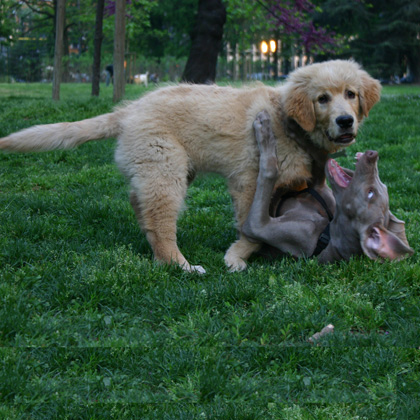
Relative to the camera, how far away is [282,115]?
4.52m

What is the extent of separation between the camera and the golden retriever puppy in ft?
14.0

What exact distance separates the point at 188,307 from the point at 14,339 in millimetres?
1013

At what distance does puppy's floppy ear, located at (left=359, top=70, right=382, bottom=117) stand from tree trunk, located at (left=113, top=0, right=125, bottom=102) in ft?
25.5

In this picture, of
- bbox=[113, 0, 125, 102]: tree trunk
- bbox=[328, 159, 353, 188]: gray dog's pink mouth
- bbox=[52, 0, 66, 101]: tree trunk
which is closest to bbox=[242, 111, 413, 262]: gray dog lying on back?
bbox=[328, 159, 353, 188]: gray dog's pink mouth

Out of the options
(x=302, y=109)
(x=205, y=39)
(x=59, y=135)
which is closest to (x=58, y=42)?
(x=205, y=39)

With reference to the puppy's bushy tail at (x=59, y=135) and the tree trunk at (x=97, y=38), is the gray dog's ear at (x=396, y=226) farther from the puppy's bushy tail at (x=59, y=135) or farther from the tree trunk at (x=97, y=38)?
the tree trunk at (x=97, y=38)

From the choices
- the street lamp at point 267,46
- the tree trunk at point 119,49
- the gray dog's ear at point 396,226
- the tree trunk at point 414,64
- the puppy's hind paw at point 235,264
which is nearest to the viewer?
the gray dog's ear at point 396,226

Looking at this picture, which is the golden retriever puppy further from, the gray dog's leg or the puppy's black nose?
the gray dog's leg

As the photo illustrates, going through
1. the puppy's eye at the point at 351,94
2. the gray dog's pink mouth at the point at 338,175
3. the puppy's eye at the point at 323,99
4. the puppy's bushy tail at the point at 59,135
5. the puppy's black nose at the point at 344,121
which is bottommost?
the gray dog's pink mouth at the point at 338,175

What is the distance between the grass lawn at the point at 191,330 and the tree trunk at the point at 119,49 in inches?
274

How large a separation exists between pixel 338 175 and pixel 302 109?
56cm

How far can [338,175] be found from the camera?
428 cm

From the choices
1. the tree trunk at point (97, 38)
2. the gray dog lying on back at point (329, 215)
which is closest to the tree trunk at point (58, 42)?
the tree trunk at point (97, 38)

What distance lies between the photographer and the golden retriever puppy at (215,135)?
14.0ft
